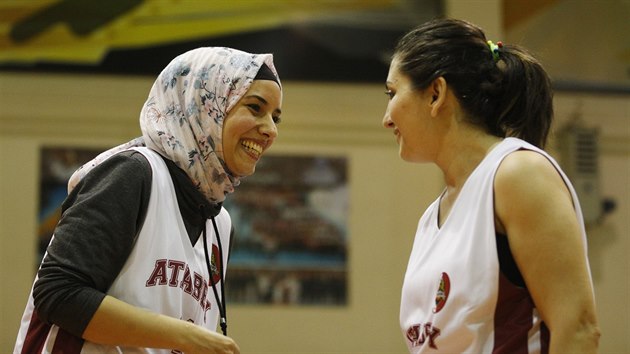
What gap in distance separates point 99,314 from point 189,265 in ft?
0.93

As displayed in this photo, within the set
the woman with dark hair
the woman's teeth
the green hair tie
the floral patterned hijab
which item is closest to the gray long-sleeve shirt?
the floral patterned hijab

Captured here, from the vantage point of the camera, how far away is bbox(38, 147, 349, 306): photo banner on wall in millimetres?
4938

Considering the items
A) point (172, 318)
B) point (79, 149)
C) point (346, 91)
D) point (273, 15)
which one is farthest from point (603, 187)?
point (172, 318)

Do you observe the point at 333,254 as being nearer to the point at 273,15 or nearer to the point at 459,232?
the point at 273,15

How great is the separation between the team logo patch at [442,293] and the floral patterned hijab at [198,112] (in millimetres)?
621

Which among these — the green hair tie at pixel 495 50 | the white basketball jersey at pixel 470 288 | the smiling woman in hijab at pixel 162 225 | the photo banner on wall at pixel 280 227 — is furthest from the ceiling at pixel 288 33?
the white basketball jersey at pixel 470 288

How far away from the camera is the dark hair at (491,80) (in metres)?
1.81

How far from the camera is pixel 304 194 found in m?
5.07

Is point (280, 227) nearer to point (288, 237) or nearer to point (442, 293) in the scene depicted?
point (288, 237)

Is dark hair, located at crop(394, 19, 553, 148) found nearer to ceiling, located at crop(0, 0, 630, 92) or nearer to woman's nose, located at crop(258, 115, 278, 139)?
woman's nose, located at crop(258, 115, 278, 139)

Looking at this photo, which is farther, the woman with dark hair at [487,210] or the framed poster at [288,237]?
the framed poster at [288,237]

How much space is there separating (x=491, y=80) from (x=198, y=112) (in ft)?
2.36

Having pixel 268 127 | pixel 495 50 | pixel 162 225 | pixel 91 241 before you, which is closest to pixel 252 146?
pixel 268 127

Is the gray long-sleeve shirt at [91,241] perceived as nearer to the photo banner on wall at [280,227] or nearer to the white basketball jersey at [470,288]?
the white basketball jersey at [470,288]
